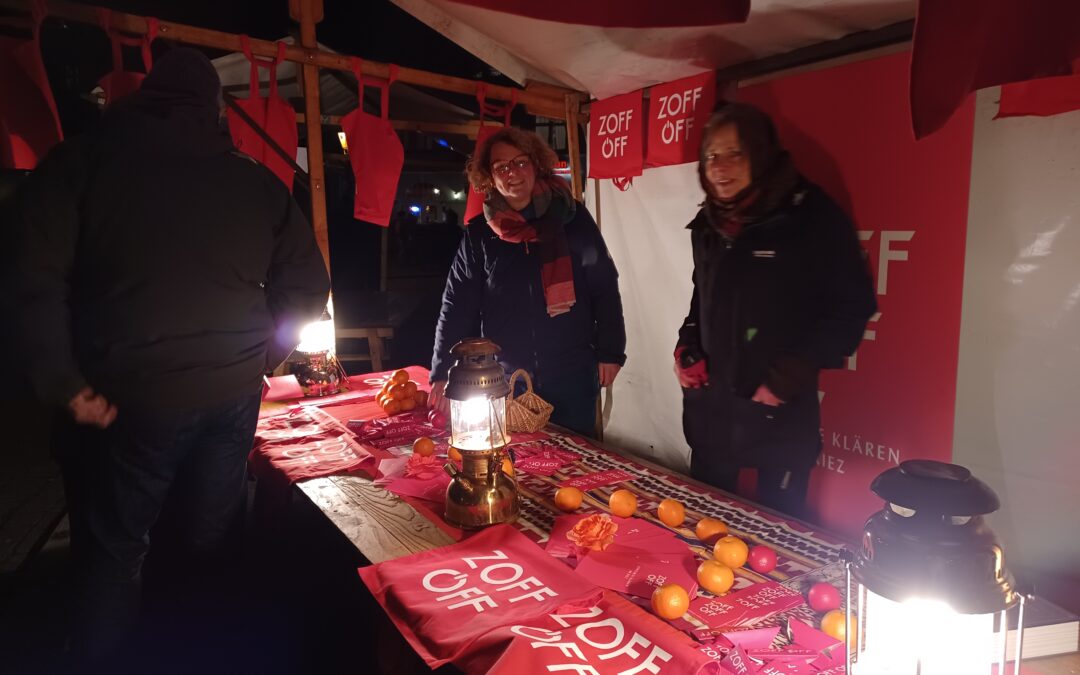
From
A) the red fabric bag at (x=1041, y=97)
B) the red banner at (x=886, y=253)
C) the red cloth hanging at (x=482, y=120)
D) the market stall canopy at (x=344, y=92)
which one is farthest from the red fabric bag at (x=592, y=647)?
the market stall canopy at (x=344, y=92)

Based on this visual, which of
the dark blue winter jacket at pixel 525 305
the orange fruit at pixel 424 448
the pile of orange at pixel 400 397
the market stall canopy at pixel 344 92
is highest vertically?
the market stall canopy at pixel 344 92

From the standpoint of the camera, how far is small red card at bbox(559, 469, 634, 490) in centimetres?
206

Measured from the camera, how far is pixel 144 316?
1.83 metres

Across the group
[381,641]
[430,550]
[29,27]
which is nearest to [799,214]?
[430,550]

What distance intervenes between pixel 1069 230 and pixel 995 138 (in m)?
0.42

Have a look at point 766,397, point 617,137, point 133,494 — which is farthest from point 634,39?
point 133,494

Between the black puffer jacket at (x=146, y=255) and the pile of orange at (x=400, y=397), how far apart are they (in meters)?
0.92

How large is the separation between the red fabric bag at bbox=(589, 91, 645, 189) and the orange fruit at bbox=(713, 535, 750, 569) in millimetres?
2553

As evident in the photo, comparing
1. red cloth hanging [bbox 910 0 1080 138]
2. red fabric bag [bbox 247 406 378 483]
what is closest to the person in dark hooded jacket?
red fabric bag [bbox 247 406 378 483]

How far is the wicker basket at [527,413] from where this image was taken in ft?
8.39

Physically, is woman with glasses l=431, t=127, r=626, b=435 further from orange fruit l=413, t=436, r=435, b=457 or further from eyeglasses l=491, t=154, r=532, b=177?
orange fruit l=413, t=436, r=435, b=457

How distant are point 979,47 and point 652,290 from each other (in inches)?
107

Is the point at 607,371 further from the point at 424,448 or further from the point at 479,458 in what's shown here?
the point at 479,458

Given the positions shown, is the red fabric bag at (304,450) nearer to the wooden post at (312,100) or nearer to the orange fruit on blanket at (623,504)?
the orange fruit on blanket at (623,504)
